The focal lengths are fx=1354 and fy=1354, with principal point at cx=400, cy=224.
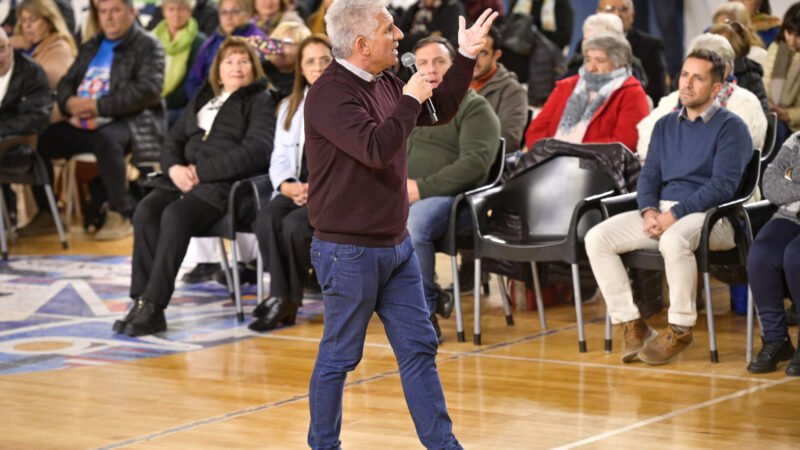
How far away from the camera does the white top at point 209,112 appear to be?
646 centimetres

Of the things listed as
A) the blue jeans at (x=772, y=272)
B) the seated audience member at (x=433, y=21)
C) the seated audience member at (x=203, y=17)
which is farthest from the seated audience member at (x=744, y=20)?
the seated audience member at (x=203, y=17)

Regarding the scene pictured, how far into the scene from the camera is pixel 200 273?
24.0ft

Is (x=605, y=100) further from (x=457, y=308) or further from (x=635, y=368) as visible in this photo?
(x=635, y=368)

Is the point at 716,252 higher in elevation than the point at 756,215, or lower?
lower

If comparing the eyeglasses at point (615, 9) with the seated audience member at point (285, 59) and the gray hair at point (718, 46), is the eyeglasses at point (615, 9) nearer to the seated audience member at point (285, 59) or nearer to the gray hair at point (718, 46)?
the seated audience member at point (285, 59)

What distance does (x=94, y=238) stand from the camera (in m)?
9.02

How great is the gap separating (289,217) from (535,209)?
1.08 m

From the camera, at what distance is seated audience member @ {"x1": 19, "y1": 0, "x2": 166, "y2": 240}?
8.46 metres

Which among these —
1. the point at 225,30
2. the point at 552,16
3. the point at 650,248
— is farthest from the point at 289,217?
the point at 552,16

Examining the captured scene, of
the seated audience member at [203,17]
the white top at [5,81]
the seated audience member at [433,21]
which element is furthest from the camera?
the seated audience member at [203,17]

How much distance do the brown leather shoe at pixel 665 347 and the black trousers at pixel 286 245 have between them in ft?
5.33

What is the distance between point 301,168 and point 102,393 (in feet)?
5.64

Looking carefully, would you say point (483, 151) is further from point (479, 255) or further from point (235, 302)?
point (235, 302)

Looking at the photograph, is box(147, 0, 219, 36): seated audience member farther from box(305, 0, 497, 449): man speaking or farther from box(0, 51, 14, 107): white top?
box(305, 0, 497, 449): man speaking
